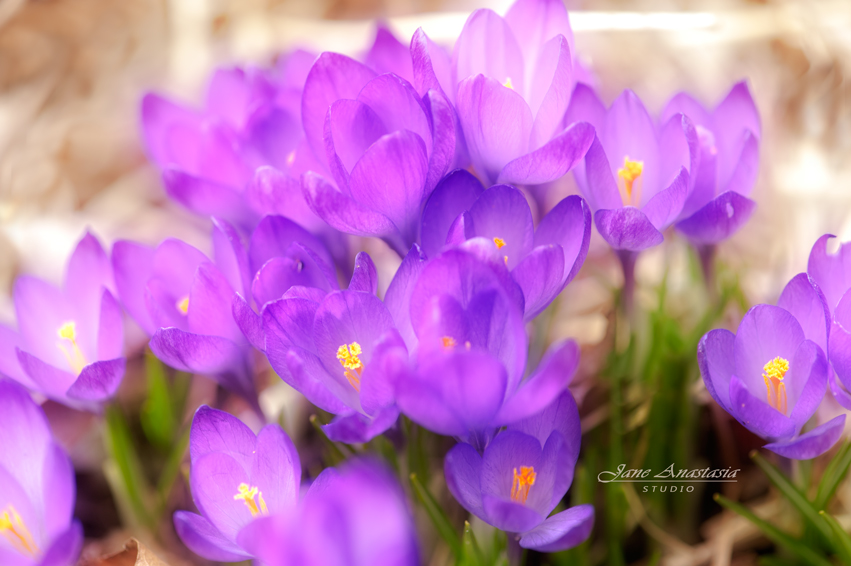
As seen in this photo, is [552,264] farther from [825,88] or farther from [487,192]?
[825,88]

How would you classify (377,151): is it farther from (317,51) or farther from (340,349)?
(317,51)

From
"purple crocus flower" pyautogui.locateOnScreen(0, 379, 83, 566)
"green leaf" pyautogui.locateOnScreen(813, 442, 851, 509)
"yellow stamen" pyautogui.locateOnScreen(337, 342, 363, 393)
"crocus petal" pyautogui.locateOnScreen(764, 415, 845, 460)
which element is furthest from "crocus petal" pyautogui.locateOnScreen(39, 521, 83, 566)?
"green leaf" pyautogui.locateOnScreen(813, 442, 851, 509)

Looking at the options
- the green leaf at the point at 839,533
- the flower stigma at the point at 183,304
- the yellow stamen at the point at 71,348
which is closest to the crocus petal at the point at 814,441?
the green leaf at the point at 839,533

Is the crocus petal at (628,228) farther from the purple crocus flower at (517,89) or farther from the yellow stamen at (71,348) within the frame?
the yellow stamen at (71,348)

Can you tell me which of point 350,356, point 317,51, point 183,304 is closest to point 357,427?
point 350,356

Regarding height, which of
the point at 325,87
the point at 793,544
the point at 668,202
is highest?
the point at 325,87

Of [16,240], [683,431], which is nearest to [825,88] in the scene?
[683,431]
